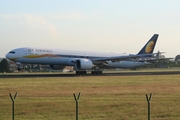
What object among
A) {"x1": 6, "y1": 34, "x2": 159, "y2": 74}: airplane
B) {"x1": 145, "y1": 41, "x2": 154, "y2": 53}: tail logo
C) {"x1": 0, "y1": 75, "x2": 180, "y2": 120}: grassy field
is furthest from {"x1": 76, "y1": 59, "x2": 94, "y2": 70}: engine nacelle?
{"x1": 0, "y1": 75, "x2": 180, "y2": 120}: grassy field

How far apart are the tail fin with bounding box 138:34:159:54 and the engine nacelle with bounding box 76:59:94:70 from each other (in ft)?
59.7

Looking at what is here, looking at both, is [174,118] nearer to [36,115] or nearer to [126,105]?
[126,105]

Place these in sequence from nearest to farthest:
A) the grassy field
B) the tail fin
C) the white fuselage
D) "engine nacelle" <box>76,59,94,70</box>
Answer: the grassy field, the white fuselage, "engine nacelle" <box>76,59,94,70</box>, the tail fin

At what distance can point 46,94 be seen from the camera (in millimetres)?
27047

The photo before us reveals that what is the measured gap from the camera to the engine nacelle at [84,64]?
5966 cm

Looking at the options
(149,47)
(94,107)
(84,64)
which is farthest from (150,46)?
(94,107)

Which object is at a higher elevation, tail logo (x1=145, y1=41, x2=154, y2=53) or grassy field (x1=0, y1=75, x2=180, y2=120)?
tail logo (x1=145, y1=41, x2=154, y2=53)

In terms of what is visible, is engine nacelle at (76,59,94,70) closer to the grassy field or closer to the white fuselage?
the white fuselage

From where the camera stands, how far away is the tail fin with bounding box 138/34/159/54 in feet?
248

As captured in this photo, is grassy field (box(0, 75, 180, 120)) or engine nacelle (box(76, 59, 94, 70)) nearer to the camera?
grassy field (box(0, 75, 180, 120))

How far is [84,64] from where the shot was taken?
196 ft

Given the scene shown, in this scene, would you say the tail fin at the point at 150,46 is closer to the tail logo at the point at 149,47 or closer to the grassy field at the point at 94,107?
the tail logo at the point at 149,47

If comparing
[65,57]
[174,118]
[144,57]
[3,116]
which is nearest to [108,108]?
[174,118]

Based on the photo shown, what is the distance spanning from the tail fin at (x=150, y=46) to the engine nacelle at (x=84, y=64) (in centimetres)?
1820
